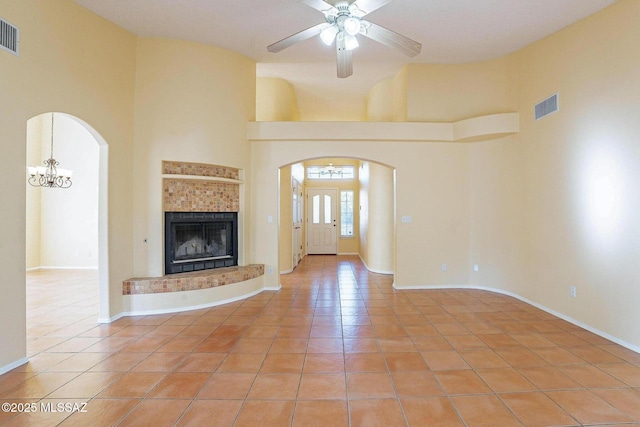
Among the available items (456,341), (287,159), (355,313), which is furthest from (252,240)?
(456,341)

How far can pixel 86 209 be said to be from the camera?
745cm

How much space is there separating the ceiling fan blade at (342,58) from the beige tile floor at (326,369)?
276 cm

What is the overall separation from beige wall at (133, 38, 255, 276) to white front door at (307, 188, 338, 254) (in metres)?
5.59

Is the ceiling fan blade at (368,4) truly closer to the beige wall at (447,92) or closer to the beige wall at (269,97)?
the beige wall at (447,92)

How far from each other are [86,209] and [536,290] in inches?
359

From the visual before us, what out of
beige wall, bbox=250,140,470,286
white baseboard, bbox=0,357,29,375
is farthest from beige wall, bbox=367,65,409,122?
white baseboard, bbox=0,357,29,375

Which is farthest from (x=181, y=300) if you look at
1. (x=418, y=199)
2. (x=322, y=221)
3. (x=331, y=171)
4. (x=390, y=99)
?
(x=331, y=171)

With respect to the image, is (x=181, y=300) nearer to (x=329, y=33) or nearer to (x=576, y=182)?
(x=329, y=33)

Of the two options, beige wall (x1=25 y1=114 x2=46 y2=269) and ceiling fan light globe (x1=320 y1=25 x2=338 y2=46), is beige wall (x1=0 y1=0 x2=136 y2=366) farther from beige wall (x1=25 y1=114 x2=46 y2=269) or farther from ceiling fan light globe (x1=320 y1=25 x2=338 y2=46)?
beige wall (x1=25 y1=114 x2=46 y2=269)

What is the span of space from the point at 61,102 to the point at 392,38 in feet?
11.0

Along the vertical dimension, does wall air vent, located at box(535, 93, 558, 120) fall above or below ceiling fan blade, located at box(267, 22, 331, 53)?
below

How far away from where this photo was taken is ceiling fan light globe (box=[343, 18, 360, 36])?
274 centimetres

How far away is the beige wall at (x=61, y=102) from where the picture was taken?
2.69 m

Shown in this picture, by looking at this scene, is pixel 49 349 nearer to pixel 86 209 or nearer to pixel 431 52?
pixel 86 209
